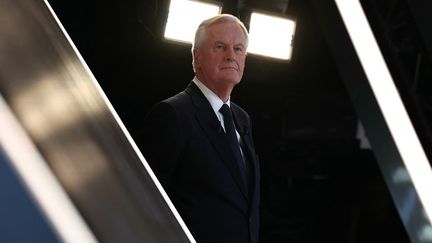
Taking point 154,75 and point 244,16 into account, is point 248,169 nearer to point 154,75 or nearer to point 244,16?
point 244,16

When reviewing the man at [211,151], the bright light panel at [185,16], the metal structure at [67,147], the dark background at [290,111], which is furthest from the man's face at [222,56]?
the dark background at [290,111]

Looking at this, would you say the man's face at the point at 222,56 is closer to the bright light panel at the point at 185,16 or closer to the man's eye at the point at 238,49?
the man's eye at the point at 238,49

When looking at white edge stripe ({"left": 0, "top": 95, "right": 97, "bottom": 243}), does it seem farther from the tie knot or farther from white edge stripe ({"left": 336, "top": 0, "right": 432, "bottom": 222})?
white edge stripe ({"left": 336, "top": 0, "right": 432, "bottom": 222})

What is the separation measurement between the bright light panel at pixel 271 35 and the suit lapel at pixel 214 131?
5.88 feet

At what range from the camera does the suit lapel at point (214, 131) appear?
1132 millimetres

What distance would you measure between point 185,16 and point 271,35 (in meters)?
0.41

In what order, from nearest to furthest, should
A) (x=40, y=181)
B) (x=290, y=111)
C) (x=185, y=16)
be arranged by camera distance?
(x=40, y=181) < (x=185, y=16) < (x=290, y=111)

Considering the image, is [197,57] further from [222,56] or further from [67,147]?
[67,147]

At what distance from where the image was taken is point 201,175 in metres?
1.12

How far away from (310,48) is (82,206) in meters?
4.07

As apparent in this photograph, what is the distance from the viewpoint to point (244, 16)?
2.95 meters

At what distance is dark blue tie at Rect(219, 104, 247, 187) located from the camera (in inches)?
45.3

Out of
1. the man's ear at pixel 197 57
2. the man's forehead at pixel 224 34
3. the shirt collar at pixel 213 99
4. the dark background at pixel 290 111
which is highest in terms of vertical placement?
the man's forehead at pixel 224 34

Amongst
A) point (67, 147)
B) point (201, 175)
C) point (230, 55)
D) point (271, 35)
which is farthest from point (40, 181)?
point (271, 35)
